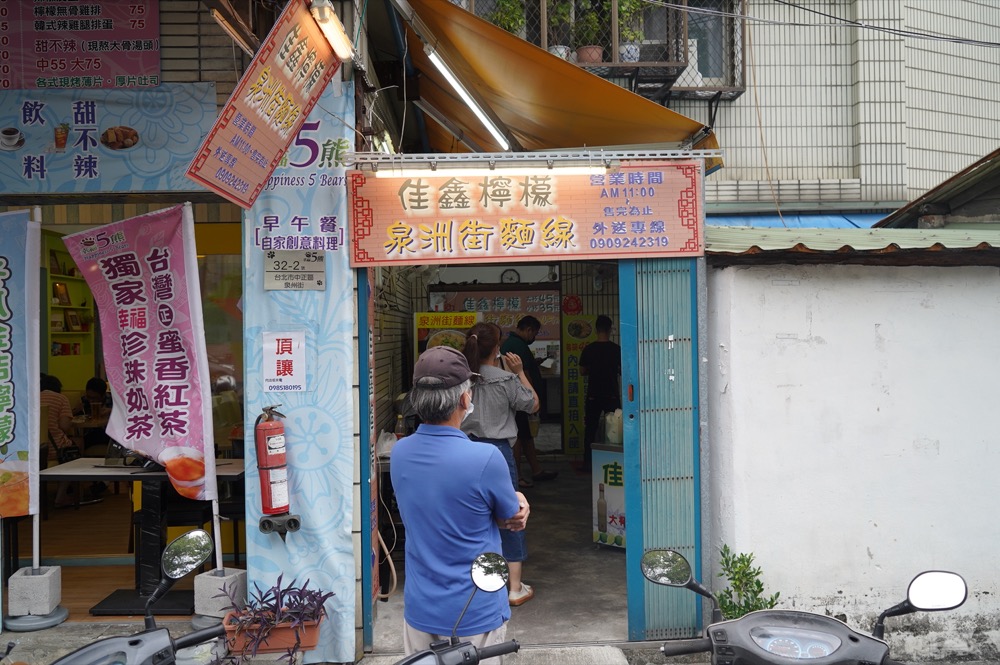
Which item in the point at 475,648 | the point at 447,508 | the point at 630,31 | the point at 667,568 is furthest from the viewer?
the point at 630,31

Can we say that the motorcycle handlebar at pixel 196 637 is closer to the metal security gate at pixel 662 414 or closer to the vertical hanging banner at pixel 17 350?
the metal security gate at pixel 662 414

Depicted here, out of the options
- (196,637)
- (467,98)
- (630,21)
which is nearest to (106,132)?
(467,98)

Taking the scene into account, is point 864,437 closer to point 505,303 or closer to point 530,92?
point 530,92

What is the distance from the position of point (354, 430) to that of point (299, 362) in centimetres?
57

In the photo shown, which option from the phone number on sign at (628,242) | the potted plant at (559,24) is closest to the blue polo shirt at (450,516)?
the phone number on sign at (628,242)

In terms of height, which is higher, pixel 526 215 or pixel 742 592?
pixel 526 215

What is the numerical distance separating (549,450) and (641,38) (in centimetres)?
596

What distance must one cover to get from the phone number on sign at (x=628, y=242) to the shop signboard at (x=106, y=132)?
108 inches

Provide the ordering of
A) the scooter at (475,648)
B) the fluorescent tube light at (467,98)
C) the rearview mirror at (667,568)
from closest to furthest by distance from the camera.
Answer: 1. the scooter at (475,648)
2. the rearview mirror at (667,568)
3. the fluorescent tube light at (467,98)

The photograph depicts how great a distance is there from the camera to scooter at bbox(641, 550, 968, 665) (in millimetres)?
2463

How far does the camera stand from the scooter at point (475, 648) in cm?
242

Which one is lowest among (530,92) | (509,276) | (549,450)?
(549,450)

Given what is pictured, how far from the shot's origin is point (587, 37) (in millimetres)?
10828

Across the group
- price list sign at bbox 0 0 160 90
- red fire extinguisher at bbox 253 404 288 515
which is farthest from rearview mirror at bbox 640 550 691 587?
price list sign at bbox 0 0 160 90
